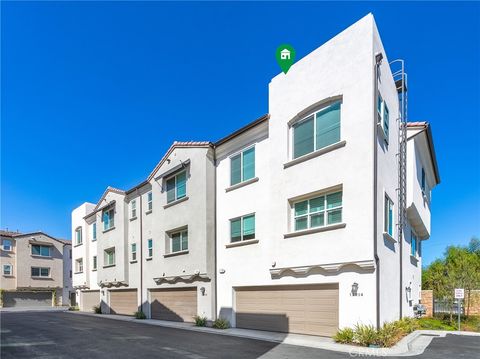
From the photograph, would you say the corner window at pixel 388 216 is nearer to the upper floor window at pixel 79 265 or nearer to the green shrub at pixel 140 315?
the green shrub at pixel 140 315

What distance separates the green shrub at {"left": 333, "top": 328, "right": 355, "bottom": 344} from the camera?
11914mm

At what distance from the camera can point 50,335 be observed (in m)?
14.8

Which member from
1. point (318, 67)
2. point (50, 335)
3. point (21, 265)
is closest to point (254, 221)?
point (318, 67)

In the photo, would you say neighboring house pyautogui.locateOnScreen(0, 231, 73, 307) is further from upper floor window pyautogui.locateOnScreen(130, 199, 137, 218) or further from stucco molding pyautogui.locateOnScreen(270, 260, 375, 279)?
stucco molding pyautogui.locateOnScreen(270, 260, 375, 279)

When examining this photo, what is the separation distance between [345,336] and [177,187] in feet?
42.2

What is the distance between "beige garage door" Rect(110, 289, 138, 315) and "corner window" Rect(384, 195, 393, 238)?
1802 cm

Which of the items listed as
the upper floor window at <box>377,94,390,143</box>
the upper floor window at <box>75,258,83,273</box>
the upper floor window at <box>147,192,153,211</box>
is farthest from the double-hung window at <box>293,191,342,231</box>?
the upper floor window at <box>75,258,83,273</box>

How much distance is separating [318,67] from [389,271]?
832 cm

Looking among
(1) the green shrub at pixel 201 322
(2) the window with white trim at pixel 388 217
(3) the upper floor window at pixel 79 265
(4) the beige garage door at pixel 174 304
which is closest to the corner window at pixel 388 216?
(2) the window with white trim at pixel 388 217

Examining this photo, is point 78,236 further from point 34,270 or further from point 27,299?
point 27,299

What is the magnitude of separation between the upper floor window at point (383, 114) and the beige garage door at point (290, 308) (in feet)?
20.4

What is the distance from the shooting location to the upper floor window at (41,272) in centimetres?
4799

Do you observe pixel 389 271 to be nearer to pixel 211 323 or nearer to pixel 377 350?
pixel 377 350

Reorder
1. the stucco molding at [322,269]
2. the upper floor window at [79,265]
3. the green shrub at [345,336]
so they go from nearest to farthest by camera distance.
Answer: the green shrub at [345,336] → the stucco molding at [322,269] → the upper floor window at [79,265]
